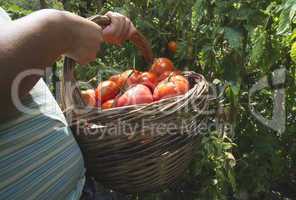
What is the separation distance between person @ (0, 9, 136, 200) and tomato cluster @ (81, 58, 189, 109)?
0.54ft

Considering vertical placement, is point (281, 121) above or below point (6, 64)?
below

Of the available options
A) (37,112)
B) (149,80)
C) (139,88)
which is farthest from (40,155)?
(149,80)

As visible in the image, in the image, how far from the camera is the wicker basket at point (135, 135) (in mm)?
1015

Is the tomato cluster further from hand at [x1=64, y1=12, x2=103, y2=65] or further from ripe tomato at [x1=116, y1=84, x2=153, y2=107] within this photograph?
hand at [x1=64, y1=12, x2=103, y2=65]

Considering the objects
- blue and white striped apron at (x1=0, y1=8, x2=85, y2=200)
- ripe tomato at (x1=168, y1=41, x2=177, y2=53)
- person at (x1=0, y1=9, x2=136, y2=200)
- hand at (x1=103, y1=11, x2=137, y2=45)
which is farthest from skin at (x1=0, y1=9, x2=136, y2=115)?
ripe tomato at (x1=168, y1=41, x2=177, y2=53)

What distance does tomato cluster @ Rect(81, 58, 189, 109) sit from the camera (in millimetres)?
1108

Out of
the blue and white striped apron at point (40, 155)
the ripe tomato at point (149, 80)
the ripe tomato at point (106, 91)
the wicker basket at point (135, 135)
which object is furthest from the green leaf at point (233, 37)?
the blue and white striped apron at point (40, 155)

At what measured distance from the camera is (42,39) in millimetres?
754

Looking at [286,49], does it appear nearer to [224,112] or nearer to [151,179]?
[224,112]

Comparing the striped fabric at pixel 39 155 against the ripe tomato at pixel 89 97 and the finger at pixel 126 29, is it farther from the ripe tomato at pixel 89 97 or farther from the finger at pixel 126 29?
the finger at pixel 126 29

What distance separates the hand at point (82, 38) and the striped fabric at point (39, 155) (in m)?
0.16

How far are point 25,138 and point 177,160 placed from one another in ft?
1.49

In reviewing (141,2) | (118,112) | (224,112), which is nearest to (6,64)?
(118,112)

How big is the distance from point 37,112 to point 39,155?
11 centimetres
